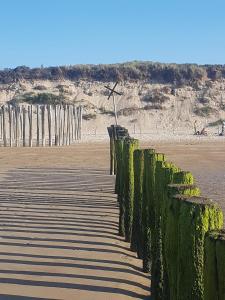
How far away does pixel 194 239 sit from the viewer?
434 centimetres

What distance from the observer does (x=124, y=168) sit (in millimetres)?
10758

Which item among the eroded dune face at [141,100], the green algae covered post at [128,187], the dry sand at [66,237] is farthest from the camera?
the eroded dune face at [141,100]

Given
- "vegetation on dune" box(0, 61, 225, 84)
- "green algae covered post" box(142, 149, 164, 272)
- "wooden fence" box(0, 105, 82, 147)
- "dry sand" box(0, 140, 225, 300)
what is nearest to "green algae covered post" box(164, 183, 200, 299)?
"dry sand" box(0, 140, 225, 300)

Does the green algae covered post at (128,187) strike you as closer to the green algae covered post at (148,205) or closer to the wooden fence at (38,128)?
the green algae covered post at (148,205)

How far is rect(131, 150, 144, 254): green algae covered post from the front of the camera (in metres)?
8.52

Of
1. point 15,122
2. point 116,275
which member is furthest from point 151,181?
point 15,122

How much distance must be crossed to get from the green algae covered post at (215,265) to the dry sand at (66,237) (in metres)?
2.76

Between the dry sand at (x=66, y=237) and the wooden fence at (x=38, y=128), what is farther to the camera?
the wooden fence at (x=38, y=128)

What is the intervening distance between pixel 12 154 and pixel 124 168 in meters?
16.6

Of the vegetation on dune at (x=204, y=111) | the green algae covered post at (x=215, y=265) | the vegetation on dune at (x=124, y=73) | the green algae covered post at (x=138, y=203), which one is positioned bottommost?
the vegetation on dune at (x=204, y=111)

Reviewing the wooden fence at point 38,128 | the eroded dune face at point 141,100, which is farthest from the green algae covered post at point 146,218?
the eroded dune face at point 141,100

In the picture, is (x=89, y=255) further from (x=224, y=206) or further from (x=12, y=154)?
(x=12, y=154)

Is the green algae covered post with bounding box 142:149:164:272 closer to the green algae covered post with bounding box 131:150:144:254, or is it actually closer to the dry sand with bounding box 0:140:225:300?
the dry sand with bounding box 0:140:225:300

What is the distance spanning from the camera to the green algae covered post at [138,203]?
8.52 metres
